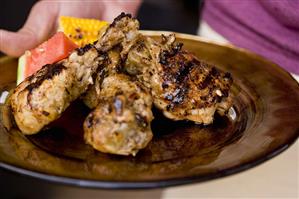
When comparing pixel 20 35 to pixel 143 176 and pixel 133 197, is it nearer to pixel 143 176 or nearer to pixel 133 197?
pixel 133 197

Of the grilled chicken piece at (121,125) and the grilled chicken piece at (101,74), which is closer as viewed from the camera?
the grilled chicken piece at (121,125)

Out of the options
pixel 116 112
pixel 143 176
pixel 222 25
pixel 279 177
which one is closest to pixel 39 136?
pixel 116 112

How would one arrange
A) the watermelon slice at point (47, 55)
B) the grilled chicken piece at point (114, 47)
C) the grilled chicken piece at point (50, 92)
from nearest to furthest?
the grilled chicken piece at point (50, 92), the grilled chicken piece at point (114, 47), the watermelon slice at point (47, 55)

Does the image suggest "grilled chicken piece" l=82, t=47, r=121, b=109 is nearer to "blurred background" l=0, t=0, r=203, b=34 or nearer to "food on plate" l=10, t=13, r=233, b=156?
"food on plate" l=10, t=13, r=233, b=156

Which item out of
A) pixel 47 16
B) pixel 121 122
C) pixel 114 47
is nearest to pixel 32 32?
pixel 47 16

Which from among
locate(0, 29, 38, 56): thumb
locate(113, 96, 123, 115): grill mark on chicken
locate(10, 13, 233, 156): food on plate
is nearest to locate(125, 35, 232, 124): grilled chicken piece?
locate(10, 13, 233, 156): food on plate

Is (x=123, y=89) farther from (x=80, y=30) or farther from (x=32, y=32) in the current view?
(x=32, y=32)

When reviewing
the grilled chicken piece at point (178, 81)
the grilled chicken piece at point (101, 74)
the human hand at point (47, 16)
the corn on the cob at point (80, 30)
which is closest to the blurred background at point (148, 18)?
the human hand at point (47, 16)

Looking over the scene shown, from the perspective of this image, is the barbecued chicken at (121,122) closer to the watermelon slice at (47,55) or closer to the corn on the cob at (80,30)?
the watermelon slice at (47,55)
